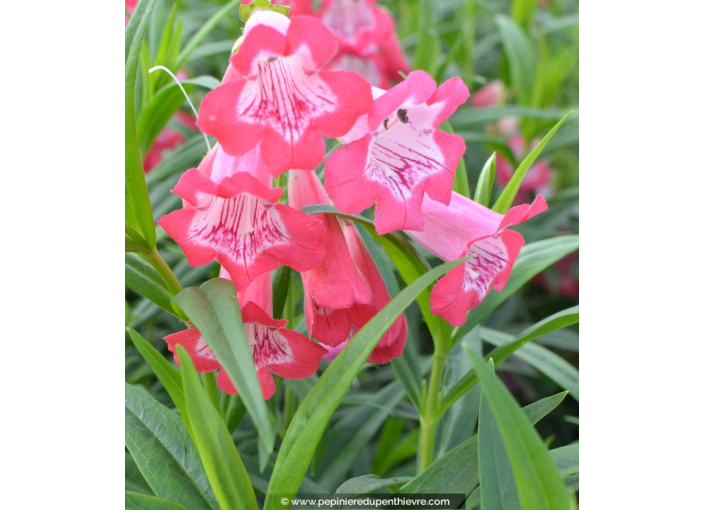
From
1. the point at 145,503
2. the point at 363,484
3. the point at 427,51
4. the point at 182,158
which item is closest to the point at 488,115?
the point at 427,51

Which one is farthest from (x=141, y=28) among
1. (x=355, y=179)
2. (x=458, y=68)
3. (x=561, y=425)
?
(x=458, y=68)

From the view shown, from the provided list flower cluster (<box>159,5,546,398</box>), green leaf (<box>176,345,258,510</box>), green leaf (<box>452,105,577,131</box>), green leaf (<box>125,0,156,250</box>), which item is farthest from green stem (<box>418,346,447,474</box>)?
green leaf (<box>452,105,577,131</box>)

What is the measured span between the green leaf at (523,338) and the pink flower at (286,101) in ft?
0.99

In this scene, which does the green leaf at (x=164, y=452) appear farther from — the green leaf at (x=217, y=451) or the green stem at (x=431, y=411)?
the green stem at (x=431, y=411)

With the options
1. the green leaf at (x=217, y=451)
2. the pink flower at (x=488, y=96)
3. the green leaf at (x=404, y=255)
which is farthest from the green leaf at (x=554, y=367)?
the pink flower at (x=488, y=96)

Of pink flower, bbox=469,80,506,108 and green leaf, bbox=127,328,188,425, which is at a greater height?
pink flower, bbox=469,80,506,108

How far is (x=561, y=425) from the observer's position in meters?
1.01

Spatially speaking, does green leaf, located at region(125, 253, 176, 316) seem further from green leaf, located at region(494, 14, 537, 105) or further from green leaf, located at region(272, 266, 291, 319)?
green leaf, located at region(494, 14, 537, 105)

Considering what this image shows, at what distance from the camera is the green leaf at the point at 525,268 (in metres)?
0.67

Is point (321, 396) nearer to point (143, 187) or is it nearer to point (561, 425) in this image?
point (143, 187)

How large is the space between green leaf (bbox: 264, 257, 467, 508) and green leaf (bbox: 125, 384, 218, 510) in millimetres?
89

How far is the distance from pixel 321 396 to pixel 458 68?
3.95ft

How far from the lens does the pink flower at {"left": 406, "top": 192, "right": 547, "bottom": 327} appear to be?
1.71 ft

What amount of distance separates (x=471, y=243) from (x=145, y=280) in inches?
11.9
